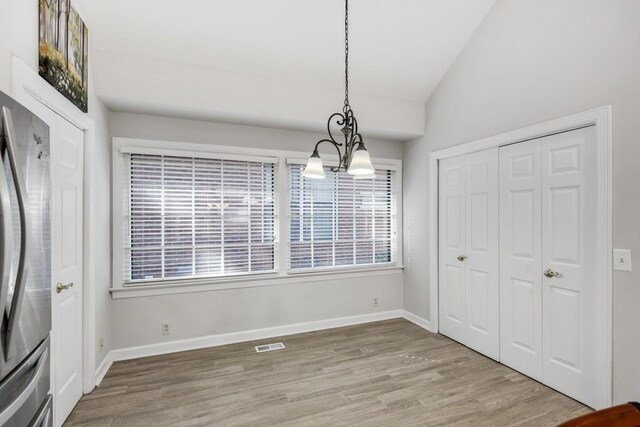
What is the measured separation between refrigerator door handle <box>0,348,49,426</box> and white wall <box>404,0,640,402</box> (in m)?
3.29

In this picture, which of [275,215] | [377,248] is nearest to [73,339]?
[275,215]

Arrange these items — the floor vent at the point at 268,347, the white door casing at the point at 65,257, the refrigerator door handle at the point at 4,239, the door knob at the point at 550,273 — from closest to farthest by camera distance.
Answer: the refrigerator door handle at the point at 4,239
the white door casing at the point at 65,257
the door knob at the point at 550,273
the floor vent at the point at 268,347

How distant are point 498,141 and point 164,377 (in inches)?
148

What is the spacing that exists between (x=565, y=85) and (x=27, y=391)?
146 inches

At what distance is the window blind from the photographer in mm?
3209

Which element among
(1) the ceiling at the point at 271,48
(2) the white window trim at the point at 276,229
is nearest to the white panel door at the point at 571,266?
(1) the ceiling at the point at 271,48

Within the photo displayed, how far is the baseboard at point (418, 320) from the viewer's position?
154 inches

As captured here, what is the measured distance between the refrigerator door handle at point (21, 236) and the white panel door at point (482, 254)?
133 inches

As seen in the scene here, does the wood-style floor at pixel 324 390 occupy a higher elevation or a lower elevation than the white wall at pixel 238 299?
lower

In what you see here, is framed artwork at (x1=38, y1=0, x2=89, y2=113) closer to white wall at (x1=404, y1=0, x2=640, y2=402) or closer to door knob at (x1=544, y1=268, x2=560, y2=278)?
white wall at (x1=404, y1=0, x2=640, y2=402)

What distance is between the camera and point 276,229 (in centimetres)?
374

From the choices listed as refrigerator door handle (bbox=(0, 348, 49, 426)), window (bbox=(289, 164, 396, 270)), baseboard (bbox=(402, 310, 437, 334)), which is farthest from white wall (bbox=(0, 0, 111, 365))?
baseboard (bbox=(402, 310, 437, 334))

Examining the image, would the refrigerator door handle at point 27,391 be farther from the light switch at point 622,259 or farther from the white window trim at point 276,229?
the light switch at point 622,259

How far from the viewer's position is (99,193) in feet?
9.14
